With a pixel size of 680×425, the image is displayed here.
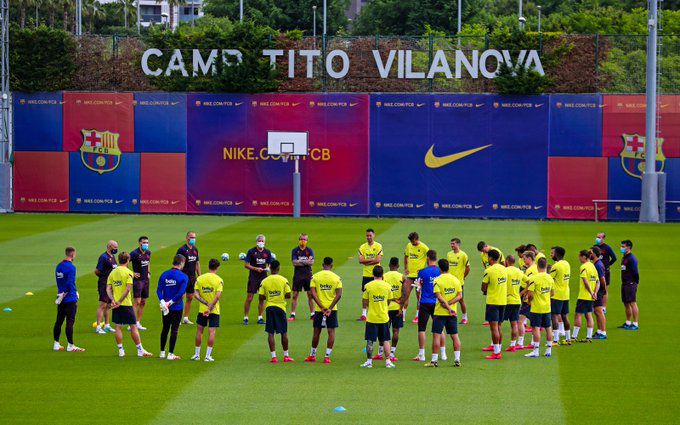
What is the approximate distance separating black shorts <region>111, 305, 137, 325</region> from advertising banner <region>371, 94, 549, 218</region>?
31224 millimetres

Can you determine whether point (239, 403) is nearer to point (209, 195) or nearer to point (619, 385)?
point (619, 385)

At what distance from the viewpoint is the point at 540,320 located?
22.5m

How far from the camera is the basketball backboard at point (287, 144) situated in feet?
173

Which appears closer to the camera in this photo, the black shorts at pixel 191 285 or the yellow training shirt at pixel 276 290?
the yellow training shirt at pixel 276 290

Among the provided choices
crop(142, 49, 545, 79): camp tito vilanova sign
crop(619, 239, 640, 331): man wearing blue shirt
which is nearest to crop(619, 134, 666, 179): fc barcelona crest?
crop(142, 49, 545, 79): camp tito vilanova sign

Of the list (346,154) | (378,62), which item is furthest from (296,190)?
(378,62)

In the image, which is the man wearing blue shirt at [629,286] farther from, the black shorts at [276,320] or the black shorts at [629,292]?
the black shorts at [276,320]

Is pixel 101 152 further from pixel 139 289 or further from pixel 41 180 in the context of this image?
pixel 139 289

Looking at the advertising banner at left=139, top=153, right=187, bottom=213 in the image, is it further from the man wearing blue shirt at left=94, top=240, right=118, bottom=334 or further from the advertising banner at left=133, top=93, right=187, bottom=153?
the man wearing blue shirt at left=94, top=240, right=118, bottom=334

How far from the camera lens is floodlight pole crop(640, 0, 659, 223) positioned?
4959 cm

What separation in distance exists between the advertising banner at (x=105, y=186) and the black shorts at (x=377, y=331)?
1355 inches

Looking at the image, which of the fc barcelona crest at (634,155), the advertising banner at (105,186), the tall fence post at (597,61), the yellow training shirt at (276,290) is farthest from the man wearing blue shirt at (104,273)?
the tall fence post at (597,61)

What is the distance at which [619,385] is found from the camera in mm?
20078

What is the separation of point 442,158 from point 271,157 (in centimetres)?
792
